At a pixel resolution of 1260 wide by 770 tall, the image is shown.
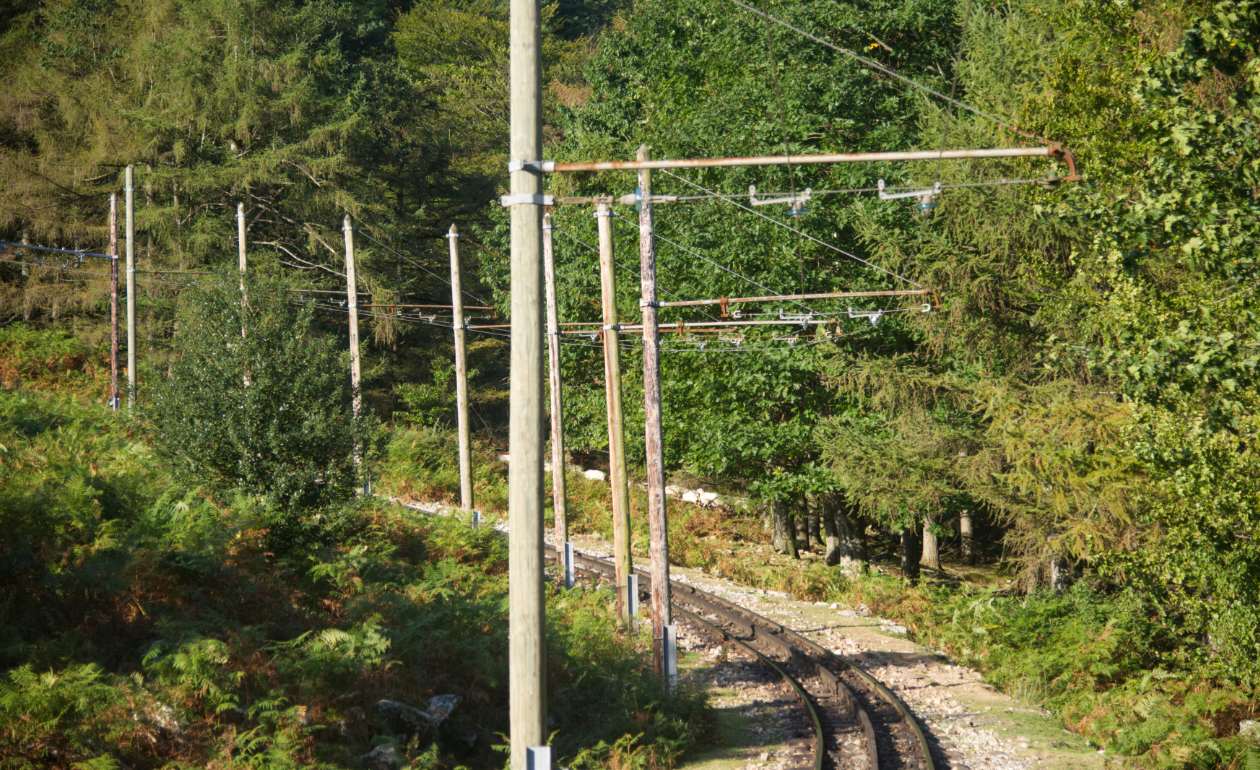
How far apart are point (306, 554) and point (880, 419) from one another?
12214mm

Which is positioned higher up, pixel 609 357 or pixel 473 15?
pixel 473 15

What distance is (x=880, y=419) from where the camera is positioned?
18562mm

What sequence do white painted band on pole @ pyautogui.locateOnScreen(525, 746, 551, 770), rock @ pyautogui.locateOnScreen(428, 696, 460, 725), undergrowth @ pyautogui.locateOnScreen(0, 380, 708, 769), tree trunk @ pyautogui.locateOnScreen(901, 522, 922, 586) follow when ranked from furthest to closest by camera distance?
tree trunk @ pyautogui.locateOnScreen(901, 522, 922, 586), rock @ pyautogui.locateOnScreen(428, 696, 460, 725), undergrowth @ pyautogui.locateOnScreen(0, 380, 708, 769), white painted band on pole @ pyautogui.locateOnScreen(525, 746, 551, 770)

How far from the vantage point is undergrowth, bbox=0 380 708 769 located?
7.07 m

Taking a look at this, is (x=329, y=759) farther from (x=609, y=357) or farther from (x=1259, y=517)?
(x=1259, y=517)

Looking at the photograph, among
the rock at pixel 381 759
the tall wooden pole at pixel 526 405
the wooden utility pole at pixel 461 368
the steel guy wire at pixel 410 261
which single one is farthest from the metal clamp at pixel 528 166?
the steel guy wire at pixel 410 261

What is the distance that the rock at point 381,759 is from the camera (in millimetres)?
7839

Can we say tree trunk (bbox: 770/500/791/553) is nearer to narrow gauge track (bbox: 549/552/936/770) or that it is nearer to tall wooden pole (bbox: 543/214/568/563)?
narrow gauge track (bbox: 549/552/936/770)

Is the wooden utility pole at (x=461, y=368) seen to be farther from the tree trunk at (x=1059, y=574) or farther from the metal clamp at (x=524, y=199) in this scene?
the metal clamp at (x=524, y=199)

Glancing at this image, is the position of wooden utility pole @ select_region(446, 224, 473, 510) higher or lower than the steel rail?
higher

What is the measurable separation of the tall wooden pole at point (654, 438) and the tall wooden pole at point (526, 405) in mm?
6195

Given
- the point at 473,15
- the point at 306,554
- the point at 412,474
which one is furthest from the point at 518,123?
the point at 473,15

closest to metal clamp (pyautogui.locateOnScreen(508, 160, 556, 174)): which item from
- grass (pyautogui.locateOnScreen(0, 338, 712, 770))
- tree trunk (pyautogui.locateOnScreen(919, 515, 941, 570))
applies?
grass (pyautogui.locateOnScreen(0, 338, 712, 770))

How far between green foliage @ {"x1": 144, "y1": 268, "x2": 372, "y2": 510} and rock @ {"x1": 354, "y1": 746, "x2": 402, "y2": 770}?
416 centimetres
